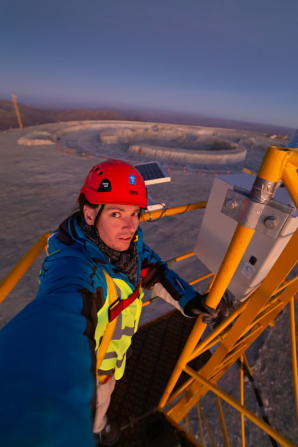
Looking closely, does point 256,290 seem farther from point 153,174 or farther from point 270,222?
point 153,174

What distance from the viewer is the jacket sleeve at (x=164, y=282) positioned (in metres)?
1.95

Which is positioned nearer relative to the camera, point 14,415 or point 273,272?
point 14,415

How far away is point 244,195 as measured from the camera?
0.84m

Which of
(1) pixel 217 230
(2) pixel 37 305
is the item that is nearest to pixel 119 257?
(2) pixel 37 305

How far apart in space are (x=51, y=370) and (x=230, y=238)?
2021mm

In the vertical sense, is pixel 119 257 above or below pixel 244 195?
below

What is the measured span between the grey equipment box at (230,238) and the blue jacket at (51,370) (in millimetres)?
1513

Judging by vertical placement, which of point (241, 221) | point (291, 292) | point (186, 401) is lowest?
point (186, 401)

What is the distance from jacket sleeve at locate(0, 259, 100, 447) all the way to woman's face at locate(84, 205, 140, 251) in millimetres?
730

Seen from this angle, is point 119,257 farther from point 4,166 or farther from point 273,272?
point 4,166

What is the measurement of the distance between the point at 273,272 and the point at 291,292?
2.76 feet

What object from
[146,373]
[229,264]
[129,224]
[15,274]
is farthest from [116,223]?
[146,373]

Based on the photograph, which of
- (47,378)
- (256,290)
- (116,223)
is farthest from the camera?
(116,223)

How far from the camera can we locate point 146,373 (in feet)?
9.07
